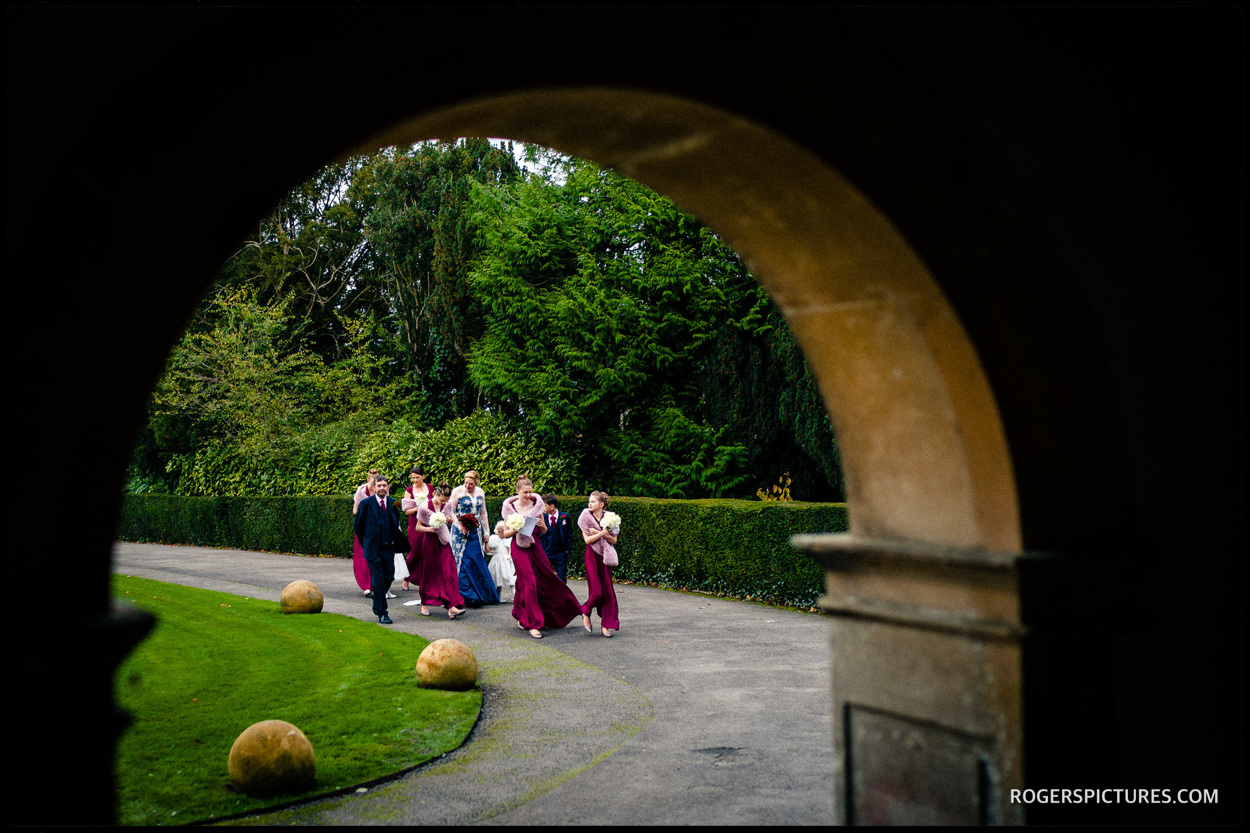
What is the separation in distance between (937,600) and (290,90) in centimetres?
276

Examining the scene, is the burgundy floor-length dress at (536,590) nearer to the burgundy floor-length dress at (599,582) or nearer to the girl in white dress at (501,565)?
the burgundy floor-length dress at (599,582)

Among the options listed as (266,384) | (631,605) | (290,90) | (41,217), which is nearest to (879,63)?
(290,90)

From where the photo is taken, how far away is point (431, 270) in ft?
98.7

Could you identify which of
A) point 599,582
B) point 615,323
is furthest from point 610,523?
point 615,323

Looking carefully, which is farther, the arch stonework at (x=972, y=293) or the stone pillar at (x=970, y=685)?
the stone pillar at (x=970, y=685)

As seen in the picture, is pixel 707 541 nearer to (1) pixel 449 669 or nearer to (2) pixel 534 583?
(2) pixel 534 583

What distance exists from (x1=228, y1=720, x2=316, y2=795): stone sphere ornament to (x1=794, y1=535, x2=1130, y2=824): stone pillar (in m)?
3.40

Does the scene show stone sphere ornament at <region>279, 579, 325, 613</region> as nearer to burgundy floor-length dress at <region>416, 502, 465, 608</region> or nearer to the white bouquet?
burgundy floor-length dress at <region>416, 502, 465, 608</region>

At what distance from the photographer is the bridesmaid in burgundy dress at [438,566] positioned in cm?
1296

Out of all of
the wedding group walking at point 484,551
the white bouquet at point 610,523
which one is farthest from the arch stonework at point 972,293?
the wedding group walking at point 484,551

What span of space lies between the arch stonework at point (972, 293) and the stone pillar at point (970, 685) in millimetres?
12

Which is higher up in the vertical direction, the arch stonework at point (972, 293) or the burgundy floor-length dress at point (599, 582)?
the arch stonework at point (972, 293)

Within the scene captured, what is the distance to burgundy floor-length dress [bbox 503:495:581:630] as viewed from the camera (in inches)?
452

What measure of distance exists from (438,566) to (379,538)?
1.08 meters
